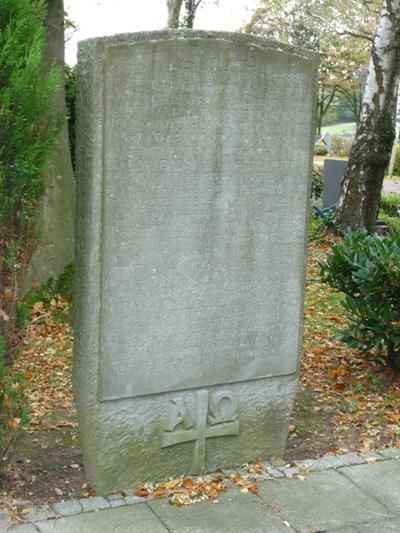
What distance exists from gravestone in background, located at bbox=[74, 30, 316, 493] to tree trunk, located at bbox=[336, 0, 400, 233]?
7.45 metres

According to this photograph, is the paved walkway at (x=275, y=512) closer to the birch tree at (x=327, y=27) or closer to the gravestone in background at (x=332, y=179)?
the gravestone in background at (x=332, y=179)

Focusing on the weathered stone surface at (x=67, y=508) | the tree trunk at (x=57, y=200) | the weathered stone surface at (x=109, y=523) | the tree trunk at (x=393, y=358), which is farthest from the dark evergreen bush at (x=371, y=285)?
the tree trunk at (x=57, y=200)

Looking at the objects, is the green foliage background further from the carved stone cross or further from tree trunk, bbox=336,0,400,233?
tree trunk, bbox=336,0,400,233

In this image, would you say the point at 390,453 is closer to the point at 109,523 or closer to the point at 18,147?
the point at 109,523

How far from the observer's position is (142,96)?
3.67m

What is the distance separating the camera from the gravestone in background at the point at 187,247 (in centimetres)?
368

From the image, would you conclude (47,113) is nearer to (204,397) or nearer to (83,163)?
(83,163)

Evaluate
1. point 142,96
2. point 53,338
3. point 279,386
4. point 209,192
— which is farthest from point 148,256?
point 53,338

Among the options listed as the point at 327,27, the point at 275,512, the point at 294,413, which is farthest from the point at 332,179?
the point at 327,27

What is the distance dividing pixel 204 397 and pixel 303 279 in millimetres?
922

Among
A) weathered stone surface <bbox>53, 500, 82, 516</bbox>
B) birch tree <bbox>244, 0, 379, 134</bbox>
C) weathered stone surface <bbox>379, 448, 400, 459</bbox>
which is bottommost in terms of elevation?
weathered stone surface <bbox>53, 500, 82, 516</bbox>

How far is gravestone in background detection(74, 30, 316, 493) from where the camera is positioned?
12.1 ft

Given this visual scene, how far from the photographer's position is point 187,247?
3.98 m

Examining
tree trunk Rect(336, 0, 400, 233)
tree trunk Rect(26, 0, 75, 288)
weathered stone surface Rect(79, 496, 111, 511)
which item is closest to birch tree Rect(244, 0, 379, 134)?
tree trunk Rect(336, 0, 400, 233)
